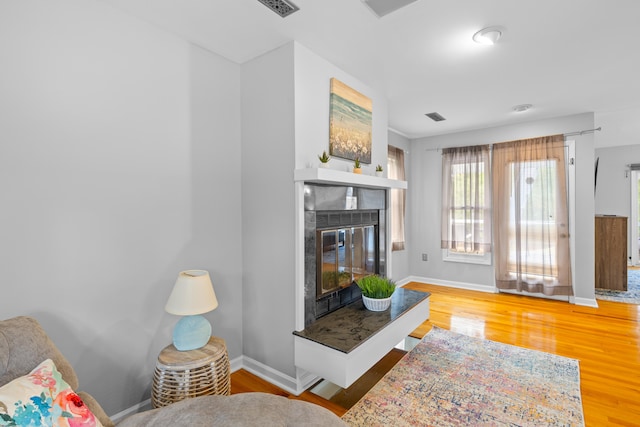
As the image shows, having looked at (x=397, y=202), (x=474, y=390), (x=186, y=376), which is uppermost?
(x=397, y=202)

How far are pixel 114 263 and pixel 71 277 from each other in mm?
214

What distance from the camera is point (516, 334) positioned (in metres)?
3.19

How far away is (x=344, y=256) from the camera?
9.18 feet

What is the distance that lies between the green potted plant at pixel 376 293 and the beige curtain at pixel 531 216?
9.12 ft

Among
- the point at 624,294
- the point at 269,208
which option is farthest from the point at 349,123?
the point at 624,294

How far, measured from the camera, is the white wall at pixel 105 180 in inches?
61.9

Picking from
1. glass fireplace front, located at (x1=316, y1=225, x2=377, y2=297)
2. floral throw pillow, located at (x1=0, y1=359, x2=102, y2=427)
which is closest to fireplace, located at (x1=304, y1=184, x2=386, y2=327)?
glass fireplace front, located at (x1=316, y1=225, x2=377, y2=297)

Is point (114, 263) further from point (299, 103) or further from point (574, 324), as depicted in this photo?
point (574, 324)

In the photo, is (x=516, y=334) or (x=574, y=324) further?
(x=574, y=324)

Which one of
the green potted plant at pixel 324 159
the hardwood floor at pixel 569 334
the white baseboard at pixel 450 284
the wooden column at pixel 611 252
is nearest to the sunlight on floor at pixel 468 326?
the hardwood floor at pixel 569 334

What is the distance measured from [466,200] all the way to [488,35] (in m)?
3.02

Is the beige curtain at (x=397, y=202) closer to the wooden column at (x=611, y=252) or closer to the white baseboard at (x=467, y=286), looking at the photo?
the white baseboard at (x=467, y=286)

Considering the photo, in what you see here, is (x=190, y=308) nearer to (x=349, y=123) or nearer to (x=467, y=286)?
(x=349, y=123)

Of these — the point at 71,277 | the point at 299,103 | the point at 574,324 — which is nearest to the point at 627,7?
the point at 299,103
